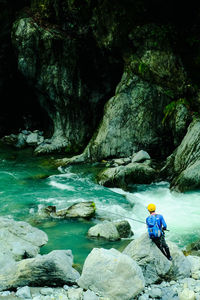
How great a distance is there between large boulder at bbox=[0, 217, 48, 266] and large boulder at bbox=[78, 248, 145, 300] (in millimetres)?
2396

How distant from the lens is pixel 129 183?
653 inches

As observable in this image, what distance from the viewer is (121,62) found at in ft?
72.2

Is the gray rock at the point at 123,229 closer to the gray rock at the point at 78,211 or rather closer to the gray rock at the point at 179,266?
the gray rock at the point at 78,211

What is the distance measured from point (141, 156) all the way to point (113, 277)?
1215 centimetres

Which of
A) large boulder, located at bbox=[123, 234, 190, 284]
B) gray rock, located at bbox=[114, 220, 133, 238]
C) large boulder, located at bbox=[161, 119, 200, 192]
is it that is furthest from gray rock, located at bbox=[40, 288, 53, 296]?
large boulder, located at bbox=[161, 119, 200, 192]

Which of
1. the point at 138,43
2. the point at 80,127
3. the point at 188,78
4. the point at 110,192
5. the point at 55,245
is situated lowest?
the point at 55,245

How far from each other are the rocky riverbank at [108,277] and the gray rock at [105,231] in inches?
102

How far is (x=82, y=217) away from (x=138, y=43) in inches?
500

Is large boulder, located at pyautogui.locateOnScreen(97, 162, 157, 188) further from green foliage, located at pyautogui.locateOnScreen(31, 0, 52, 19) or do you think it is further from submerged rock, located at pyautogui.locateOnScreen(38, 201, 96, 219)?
green foliage, located at pyautogui.locateOnScreen(31, 0, 52, 19)

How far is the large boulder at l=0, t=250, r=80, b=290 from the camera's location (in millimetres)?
7427

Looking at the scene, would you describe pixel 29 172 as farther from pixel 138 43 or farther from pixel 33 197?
pixel 138 43

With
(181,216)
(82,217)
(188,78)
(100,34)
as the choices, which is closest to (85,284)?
(82,217)

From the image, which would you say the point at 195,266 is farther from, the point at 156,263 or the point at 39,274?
the point at 39,274

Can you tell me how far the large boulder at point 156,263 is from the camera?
7.78 meters
